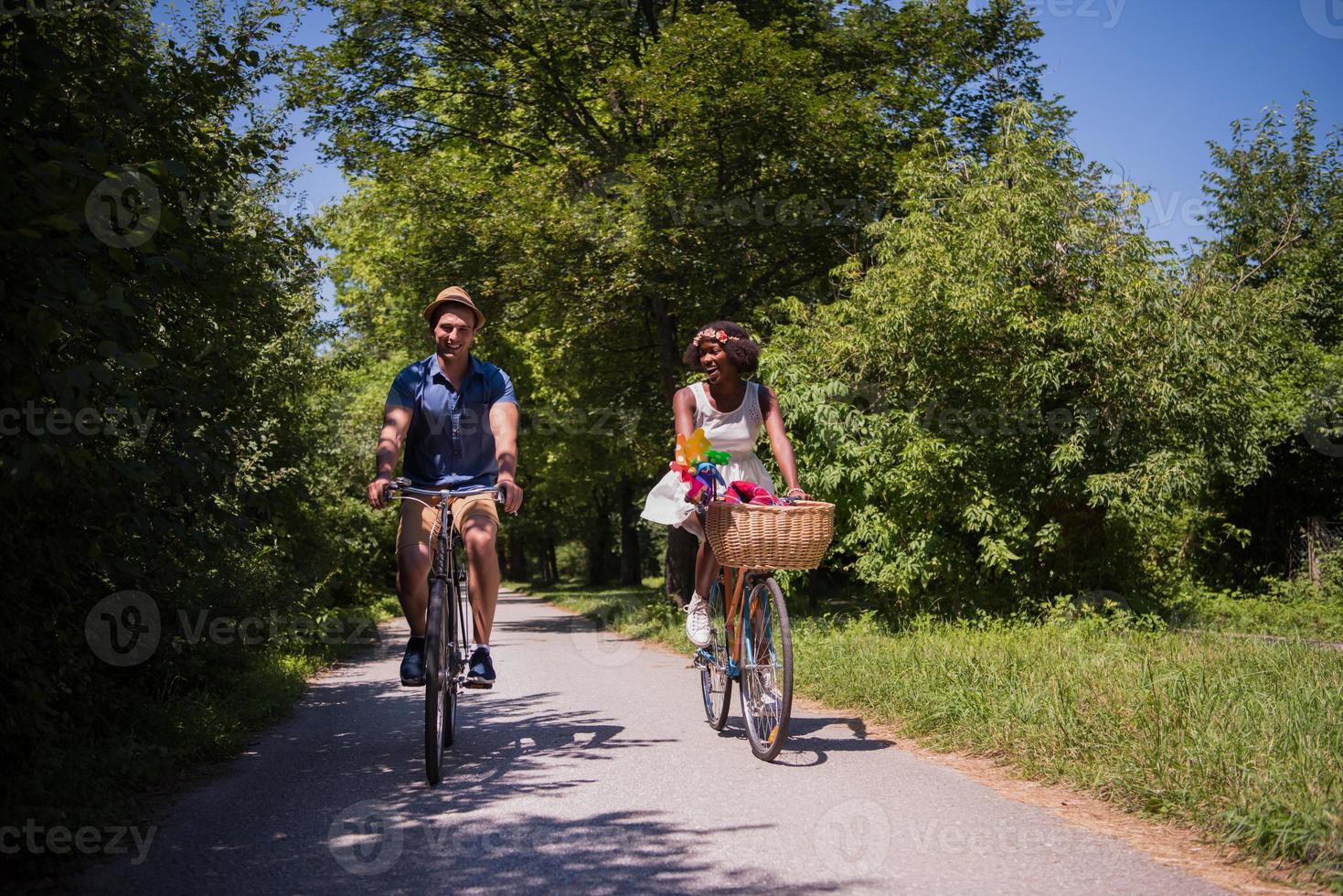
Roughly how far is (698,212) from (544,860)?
501 inches

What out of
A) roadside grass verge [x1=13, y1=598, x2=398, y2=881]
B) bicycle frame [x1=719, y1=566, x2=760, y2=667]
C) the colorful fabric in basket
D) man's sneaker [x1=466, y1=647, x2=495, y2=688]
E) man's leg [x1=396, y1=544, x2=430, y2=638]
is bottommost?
roadside grass verge [x1=13, y1=598, x2=398, y2=881]

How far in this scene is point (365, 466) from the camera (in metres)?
22.0

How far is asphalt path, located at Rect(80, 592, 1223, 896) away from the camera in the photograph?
12.2ft

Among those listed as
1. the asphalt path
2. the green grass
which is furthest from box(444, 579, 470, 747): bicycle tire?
the green grass

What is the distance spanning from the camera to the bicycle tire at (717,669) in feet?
21.2

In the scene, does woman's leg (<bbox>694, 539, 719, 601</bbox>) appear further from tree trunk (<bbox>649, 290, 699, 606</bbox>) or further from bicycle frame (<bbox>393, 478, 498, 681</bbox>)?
tree trunk (<bbox>649, 290, 699, 606</bbox>)

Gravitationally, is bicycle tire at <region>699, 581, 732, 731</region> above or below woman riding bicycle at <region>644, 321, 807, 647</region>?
below

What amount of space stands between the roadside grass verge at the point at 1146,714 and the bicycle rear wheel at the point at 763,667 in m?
1.04

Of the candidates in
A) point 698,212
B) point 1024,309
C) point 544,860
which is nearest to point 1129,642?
point 1024,309

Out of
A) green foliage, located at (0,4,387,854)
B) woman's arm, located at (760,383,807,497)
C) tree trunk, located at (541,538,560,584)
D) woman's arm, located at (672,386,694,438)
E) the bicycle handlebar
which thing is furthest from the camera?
tree trunk, located at (541,538,560,584)

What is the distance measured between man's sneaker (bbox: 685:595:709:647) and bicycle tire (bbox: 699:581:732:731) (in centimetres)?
4

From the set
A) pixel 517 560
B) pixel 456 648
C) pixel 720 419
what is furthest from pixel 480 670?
pixel 517 560

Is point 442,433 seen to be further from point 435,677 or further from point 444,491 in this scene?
point 435,677

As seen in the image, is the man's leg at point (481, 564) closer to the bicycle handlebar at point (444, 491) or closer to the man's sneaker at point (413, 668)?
the bicycle handlebar at point (444, 491)
